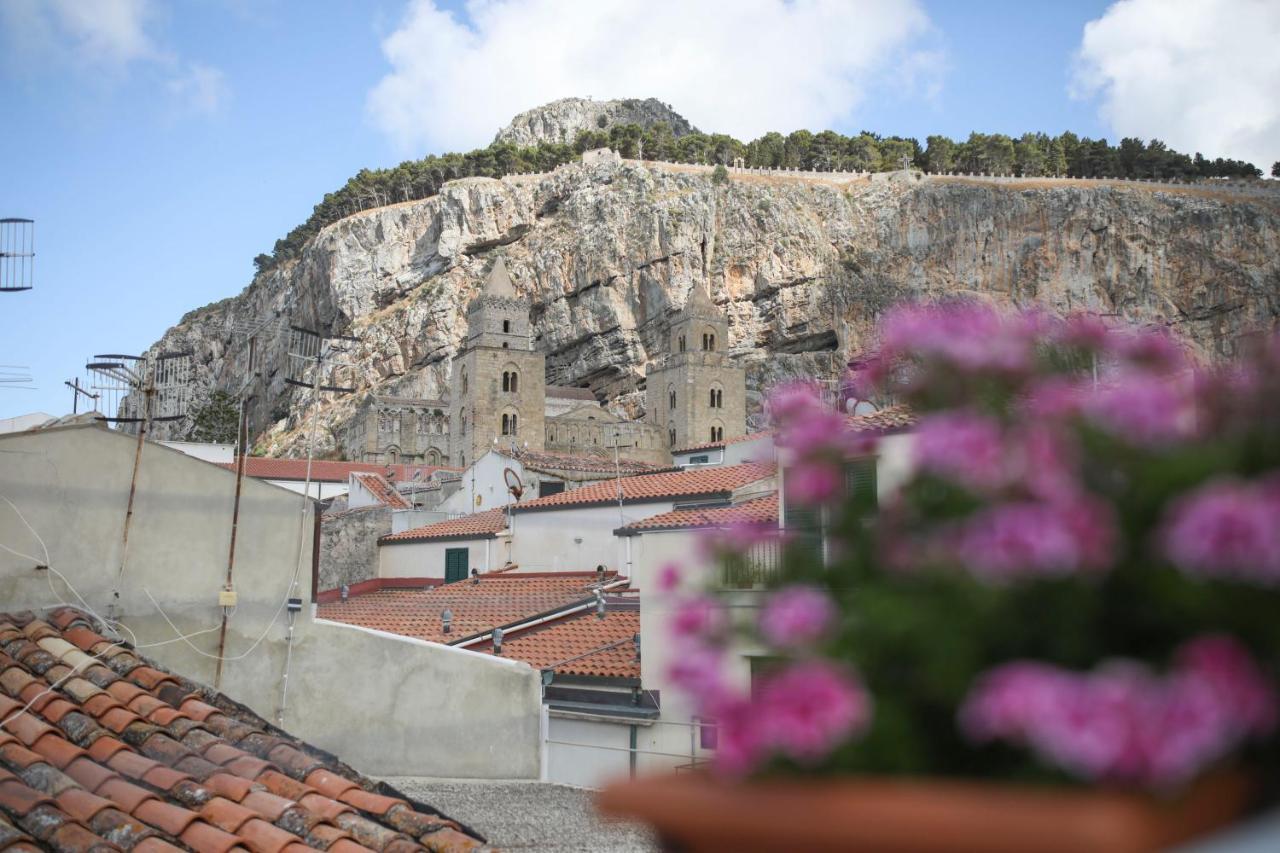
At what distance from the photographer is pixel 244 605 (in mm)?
10156

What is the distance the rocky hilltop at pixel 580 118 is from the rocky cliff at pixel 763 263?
64659 mm

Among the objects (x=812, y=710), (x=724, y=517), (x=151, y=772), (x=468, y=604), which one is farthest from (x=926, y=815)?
(x=468, y=604)

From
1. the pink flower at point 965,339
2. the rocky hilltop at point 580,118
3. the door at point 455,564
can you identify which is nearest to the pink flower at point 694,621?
the pink flower at point 965,339

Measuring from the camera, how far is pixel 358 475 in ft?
142

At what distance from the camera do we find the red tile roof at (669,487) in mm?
24000

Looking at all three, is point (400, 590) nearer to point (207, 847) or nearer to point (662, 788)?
point (207, 847)

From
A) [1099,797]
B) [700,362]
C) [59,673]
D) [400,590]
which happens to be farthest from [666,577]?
[700,362]

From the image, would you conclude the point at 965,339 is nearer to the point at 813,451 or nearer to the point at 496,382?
the point at 813,451

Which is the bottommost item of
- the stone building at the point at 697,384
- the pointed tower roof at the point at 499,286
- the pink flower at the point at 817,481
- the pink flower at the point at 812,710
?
the pink flower at the point at 812,710

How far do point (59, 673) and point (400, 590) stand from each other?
2411 centimetres

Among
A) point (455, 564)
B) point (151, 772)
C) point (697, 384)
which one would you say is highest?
point (697, 384)

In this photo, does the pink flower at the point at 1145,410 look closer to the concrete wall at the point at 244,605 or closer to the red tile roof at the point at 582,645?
the concrete wall at the point at 244,605

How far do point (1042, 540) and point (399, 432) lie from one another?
91.2m

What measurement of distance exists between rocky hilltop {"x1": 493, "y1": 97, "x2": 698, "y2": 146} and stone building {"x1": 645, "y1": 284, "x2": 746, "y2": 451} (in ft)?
285
